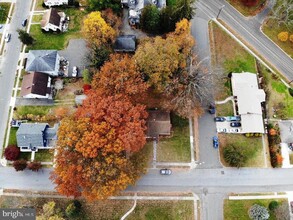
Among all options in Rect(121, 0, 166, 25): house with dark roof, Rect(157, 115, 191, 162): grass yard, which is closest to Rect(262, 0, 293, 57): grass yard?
Rect(121, 0, 166, 25): house with dark roof

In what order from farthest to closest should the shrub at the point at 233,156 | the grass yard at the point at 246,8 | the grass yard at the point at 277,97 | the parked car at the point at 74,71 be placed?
the grass yard at the point at 246,8, the parked car at the point at 74,71, the grass yard at the point at 277,97, the shrub at the point at 233,156

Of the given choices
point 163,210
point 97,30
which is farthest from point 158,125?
point 97,30

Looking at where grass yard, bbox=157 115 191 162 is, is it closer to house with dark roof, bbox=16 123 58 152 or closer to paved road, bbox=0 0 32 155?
house with dark roof, bbox=16 123 58 152

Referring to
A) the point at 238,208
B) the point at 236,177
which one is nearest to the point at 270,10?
the point at 236,177

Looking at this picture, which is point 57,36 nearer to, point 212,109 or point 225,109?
point 212,109

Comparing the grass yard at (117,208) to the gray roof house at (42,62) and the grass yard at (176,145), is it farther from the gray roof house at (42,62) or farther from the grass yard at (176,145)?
the gray roof house at (42,62)

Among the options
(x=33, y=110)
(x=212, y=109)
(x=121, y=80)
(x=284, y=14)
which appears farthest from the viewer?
(x=284, y=14)

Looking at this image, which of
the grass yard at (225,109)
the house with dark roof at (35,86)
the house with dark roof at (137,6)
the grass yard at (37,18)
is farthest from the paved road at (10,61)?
the grass yard at (225,109)
